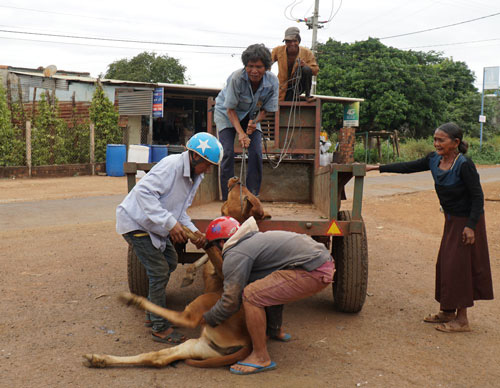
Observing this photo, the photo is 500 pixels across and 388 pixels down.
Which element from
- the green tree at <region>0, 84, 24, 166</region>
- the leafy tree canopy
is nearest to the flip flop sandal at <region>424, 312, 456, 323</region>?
the green tree at <region>0, 84, 24, 166</region>

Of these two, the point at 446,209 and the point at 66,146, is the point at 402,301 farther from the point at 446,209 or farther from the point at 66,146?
the point at 66,146

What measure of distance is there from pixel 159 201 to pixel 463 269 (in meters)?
2.53

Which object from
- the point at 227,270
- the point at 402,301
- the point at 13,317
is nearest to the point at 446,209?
the point at 402,301

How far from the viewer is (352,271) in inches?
172

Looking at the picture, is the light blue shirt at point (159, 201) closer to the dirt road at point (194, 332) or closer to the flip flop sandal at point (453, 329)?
the dirt road at point (194, 332)

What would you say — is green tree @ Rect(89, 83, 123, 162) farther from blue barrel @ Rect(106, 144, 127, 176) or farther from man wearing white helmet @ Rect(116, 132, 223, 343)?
man wearing white helmet @ Rect(116, 132, 223, 343)

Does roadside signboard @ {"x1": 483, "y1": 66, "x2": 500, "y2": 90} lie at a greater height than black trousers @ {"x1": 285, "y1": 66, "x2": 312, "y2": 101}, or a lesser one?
greater

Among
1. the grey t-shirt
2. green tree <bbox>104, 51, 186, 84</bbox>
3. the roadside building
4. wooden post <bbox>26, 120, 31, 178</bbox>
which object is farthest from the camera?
green tree <bbox>104, 51, 186, 84</bbox>

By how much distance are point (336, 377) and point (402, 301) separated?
2080 millimetres

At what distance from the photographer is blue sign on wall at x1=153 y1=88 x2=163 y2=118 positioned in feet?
63.5

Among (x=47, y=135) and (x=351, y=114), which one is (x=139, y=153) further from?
(x=351, y=114)

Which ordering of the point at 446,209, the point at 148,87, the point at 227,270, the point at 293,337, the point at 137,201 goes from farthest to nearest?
the point at 148,87 < the point at 446,209 < the point at 293,337 < the point at 137,201 < the point at 227,270

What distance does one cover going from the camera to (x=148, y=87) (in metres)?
19.3

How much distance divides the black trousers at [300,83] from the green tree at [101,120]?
13013 millimetres
